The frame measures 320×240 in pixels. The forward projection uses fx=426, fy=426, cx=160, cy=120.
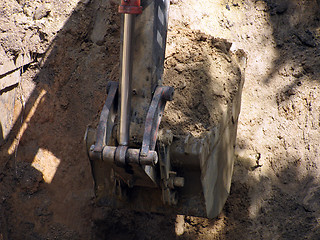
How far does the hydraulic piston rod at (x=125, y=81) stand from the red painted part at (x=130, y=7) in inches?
1.6

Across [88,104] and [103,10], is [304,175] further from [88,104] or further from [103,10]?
[103,10]

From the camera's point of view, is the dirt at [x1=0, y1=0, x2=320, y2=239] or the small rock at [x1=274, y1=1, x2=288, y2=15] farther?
the small rock at [x1=274, y1=1, x2=288, y2=15]

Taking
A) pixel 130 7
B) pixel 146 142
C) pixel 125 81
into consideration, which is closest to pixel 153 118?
pixel 146 142

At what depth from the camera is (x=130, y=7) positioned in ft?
8.98

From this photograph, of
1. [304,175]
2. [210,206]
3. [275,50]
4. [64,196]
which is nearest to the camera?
[210,206]

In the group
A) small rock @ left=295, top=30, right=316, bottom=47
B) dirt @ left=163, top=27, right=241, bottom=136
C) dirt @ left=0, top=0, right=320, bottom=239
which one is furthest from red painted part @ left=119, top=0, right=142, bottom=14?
small rock @ left=295, top=30, right=316, bottom=47

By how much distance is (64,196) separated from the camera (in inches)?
174

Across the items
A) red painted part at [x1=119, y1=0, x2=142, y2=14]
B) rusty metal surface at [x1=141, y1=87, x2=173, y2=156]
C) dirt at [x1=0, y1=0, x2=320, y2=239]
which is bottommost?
dirt at [x1=0, y1=0, x2=320, y2=239]

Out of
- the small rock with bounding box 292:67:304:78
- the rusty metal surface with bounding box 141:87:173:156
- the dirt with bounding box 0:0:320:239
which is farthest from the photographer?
the small rock with bounding box 292:67:304:78

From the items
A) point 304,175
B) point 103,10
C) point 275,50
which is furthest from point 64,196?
point 275,50

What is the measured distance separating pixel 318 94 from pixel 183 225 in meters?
1.92

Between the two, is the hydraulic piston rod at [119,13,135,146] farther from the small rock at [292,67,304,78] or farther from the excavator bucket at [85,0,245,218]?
the small rock at [292,67,304,78]

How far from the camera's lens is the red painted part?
2.73 meters

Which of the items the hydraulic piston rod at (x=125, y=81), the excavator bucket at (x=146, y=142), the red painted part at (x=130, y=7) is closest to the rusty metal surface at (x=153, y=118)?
the excavator bucket at (x=146, y=142)
